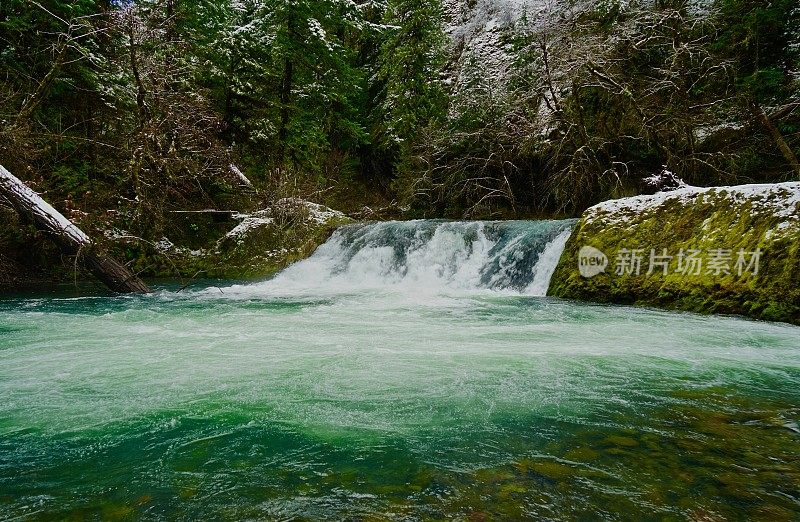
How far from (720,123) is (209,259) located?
13.7 m

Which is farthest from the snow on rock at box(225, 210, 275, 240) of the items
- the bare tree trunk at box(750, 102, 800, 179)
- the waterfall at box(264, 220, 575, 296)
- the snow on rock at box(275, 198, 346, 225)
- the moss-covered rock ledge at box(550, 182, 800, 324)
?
the bare tree trunk at box(750, 102, 800, 179)

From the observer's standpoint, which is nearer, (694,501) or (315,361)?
(694,501)

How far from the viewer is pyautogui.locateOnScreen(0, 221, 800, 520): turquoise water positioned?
5.29 ft

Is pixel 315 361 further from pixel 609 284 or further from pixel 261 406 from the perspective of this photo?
pixel 609 284

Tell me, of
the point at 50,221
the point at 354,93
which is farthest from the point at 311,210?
the point at 354,93

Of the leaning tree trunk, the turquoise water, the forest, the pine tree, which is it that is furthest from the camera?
the pine tree

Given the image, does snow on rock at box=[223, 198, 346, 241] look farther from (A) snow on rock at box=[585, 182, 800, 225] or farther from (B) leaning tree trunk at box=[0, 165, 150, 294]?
(A) snow on rock at box=[585, 182, 800, 225]

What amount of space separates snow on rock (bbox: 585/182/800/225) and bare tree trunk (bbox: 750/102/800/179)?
14.5ft

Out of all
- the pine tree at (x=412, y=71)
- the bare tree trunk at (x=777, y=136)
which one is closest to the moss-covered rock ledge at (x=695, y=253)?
the bare tree trunk at (x=777, y=136)

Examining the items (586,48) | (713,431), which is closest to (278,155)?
(586,48)

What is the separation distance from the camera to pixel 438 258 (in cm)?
→ 995

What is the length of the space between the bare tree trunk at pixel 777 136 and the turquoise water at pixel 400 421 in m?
6.60

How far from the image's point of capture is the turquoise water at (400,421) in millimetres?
1612

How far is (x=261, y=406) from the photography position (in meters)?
2.62
